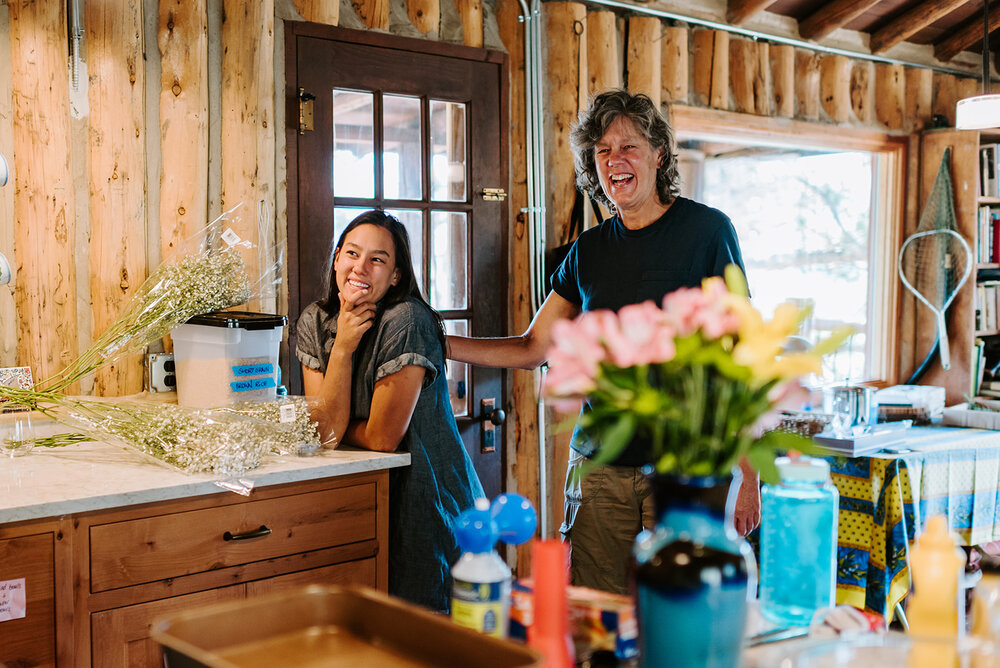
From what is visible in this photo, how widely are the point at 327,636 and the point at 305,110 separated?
2290mm

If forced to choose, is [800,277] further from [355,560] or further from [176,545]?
[176,545]

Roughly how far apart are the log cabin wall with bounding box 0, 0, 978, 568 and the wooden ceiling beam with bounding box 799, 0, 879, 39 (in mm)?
1442

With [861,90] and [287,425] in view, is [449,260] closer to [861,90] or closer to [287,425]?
[287,425]

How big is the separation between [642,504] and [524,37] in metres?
2.08

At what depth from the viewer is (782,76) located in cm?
459

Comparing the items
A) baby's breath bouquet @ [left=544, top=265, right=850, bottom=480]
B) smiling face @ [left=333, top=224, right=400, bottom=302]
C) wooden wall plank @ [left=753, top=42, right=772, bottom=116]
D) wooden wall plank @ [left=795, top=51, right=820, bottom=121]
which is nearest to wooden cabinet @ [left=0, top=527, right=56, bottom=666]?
smiling face @ [left=333, top=224, right=400, bottom=302]

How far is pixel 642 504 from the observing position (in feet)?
7.93

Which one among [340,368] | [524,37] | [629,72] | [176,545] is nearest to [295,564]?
[176,545]

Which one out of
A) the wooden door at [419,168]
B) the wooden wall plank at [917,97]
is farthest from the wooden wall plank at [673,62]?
the wooden wall plank at [917,97]

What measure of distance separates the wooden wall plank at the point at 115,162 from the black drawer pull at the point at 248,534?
83cm

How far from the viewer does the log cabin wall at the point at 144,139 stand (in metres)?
2.73

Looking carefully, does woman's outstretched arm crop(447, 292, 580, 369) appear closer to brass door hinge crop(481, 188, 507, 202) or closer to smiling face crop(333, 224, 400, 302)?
smiling face crop(333, 224, 400, 302)

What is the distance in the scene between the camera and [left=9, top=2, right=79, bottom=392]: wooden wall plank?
2703 mm

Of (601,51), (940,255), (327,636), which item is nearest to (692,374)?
(327,636)
